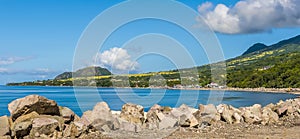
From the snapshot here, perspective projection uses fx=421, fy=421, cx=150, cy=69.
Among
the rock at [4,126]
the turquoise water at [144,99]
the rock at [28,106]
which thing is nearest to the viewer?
the rock at [4,126]

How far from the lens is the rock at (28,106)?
1912 centimetres

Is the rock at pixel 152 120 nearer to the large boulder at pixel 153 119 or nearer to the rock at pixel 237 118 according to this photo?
the large boulder at pixel 153 119

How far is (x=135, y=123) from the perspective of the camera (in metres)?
23.2

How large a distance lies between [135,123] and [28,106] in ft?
20.7

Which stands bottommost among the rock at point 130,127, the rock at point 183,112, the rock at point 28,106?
the rock at point 130,127

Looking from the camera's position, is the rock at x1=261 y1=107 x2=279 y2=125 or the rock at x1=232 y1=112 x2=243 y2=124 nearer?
the rock at x1=232 y1=112 x2=243 y2=124

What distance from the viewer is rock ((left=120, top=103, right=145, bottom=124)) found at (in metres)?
23.6

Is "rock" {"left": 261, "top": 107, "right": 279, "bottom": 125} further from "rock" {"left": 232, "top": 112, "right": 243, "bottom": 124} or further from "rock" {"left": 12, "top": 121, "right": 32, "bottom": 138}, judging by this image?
"rock" {"left": 12, "top": 121, "right": 32, "bottom": 138}

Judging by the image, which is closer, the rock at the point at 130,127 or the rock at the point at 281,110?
the rock at the point at 130,127

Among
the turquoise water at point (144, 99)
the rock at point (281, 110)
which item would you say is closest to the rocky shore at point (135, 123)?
the rock at point (281, 110)

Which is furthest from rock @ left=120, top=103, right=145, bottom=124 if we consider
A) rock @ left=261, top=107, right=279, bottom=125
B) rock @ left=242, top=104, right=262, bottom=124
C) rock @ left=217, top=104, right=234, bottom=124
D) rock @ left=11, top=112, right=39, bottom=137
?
rock @ left=261, top=107, right=279, bottom=125

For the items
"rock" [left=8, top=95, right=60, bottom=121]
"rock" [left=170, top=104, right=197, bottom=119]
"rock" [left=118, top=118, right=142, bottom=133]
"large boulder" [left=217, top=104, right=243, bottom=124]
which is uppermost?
"rock" [left=8, top=95, right=60, bottom=121]

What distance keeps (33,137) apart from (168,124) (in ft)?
24.0

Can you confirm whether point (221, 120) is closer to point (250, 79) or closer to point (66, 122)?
point (66, 122)
